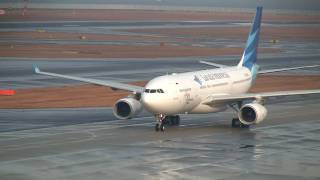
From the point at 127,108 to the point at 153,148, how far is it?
815 centimetres

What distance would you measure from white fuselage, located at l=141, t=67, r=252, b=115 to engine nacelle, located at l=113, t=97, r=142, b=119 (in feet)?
7.49

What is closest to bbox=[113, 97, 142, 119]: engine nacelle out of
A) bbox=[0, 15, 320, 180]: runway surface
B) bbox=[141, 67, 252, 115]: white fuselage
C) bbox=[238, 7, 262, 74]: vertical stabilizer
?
bbox=[0, 15, 320, 180]: runway surface

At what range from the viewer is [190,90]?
5072 centimetres

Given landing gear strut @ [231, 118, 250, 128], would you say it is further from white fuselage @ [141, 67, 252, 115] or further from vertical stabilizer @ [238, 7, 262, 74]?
vertical stabilizer @ [238, 7, 262, 74]

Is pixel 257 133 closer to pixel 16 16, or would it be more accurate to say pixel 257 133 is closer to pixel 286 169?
pixel 286 169

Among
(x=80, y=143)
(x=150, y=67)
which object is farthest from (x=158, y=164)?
(x=150, y=67)

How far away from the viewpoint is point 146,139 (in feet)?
155

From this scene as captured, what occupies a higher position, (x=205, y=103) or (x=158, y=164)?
(x=205, y=103)

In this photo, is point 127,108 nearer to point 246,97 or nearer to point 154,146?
point 154,146

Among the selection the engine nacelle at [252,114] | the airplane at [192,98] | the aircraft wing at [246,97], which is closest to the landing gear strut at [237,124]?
the airplane at [192,98]

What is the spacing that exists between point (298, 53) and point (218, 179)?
8853cm

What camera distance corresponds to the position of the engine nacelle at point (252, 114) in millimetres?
50156

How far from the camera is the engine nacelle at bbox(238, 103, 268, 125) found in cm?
5016

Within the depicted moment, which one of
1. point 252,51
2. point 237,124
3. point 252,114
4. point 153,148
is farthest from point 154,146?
point 252,51
